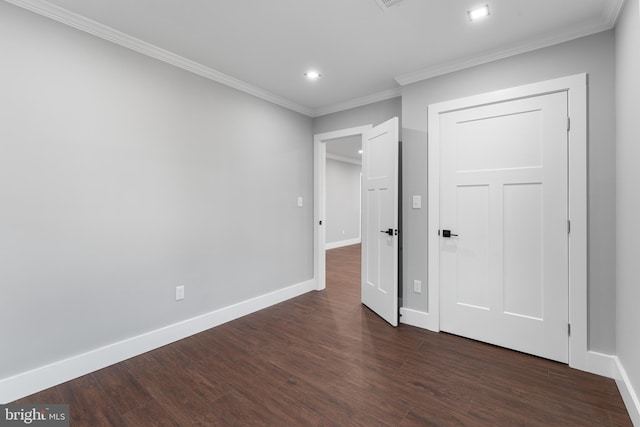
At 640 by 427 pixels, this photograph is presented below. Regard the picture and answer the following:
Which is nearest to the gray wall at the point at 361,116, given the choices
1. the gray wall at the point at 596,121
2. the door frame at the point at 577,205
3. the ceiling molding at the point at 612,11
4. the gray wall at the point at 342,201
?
the gray wall at the point at 596,121

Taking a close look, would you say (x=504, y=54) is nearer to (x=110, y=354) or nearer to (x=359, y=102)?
(x=359, y=102)

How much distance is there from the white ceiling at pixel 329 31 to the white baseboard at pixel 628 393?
92.1 inches

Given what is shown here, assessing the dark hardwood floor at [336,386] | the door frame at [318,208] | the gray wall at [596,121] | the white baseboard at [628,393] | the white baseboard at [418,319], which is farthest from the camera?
the door frame at [318,208]

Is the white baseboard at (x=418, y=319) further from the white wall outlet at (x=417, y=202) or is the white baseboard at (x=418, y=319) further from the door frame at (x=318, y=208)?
the door frame at (x=318, y=208)

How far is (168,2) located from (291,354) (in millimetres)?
2716

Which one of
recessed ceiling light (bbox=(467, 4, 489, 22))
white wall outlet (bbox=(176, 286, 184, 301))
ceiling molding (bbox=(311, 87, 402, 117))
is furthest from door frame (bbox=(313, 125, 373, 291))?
recessed ceiling light (bbox=(467, 4, 489, 22))

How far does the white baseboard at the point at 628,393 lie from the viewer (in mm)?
1553

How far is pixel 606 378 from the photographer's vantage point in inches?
80.0

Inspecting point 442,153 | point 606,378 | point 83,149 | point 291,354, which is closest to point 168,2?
point 83,149

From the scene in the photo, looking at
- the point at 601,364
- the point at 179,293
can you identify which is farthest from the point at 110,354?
the point at 601,364

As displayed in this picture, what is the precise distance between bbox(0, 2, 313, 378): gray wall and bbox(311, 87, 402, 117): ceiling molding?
3.25 feet

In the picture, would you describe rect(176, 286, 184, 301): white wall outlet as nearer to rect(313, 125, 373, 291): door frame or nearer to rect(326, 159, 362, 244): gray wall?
rect(313, 125, 373, 291): door frame

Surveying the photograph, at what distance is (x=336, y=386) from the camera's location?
1958mm

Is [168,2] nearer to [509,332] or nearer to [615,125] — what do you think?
[615,125]
